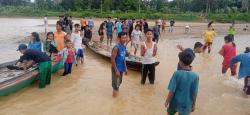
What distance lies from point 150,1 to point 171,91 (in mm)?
63064

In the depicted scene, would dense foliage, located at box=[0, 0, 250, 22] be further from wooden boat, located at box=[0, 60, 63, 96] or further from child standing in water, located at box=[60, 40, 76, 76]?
wooden boat, located at box=[0, 60, 63, 96]

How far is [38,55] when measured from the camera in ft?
27.7

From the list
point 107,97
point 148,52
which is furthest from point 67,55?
point 148,52

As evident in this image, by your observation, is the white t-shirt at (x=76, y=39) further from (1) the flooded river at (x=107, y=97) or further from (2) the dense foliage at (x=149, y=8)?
(2) the dense foliage at (x=149, y=8)

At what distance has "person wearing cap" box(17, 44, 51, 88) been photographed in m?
8.34

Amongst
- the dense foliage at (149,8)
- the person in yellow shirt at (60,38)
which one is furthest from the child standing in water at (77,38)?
the dense foliage at (149,8)

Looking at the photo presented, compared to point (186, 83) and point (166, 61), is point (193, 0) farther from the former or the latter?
point (186, 83)

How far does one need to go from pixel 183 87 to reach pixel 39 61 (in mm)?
4723

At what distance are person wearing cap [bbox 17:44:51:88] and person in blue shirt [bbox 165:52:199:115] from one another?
14.4 feet

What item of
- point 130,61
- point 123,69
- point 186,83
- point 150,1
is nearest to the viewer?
point 186,83

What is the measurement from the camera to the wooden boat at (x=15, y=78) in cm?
A: 764

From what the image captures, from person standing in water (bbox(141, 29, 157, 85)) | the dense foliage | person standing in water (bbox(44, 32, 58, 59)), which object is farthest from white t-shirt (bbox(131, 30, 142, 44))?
the dense foliage

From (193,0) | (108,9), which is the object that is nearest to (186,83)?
(108,9)

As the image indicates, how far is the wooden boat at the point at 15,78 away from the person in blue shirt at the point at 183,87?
13.7 ft
